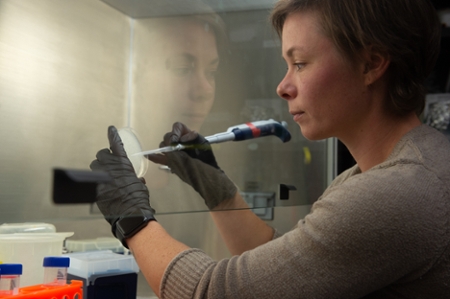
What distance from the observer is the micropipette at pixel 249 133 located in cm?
89

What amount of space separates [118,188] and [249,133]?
44 centimetres

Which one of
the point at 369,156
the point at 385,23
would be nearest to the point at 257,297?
the point at 369,156

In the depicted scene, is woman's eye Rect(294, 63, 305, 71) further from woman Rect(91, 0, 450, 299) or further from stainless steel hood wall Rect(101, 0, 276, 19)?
stainless steel hood wall Rect(101, 0, 276, 19)

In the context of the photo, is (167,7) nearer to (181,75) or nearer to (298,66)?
(181,75)

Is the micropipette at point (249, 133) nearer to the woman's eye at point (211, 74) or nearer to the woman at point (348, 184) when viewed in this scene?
the woman at point (348, 184)

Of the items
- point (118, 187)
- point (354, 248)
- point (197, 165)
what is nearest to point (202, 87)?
point (197, 165)

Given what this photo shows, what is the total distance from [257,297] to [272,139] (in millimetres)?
587

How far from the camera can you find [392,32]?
2.98 feet

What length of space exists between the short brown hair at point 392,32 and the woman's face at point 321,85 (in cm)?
2

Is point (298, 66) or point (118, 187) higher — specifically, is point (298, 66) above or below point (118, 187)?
above

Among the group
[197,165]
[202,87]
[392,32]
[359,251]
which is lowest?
[359,251]

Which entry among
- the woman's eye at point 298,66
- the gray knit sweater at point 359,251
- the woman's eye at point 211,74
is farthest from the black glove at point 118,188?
the woman's eye at point 298,66

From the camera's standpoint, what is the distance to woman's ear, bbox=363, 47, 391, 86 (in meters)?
0.92

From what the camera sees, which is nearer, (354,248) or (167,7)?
(354,248)
